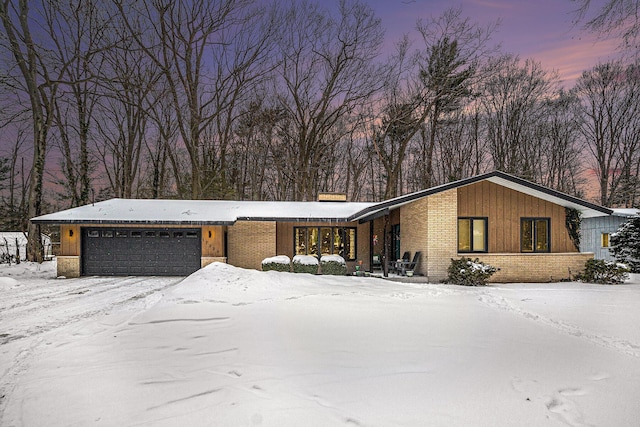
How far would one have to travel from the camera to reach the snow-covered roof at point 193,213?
14.5 meters

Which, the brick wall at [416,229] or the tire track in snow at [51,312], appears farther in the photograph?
the brick wall at [416,229]

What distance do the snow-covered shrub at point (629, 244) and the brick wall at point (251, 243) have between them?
15817mm

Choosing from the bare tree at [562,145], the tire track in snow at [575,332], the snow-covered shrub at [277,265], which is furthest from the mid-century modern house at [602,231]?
the snow-covered shrub at [277,265]

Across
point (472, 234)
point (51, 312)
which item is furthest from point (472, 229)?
point (51, 312)

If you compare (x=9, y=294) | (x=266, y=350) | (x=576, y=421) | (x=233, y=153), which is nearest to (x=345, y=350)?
(x=266, y=350)

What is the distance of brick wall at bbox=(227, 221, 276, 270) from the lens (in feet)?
51.4

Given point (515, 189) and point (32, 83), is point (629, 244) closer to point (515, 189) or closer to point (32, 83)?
point (515, 189)

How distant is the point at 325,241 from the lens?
54.7 ft

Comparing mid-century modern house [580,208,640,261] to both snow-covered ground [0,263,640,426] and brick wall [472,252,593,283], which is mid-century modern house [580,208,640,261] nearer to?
brick wall [472,252,593,283]

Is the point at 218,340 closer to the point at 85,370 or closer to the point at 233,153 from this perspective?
the point at 85,370

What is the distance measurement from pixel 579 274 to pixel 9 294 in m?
18.0

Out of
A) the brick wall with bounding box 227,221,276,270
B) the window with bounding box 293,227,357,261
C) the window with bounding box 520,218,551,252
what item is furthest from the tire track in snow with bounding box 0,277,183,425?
the window with bounding box 520,218,551,252

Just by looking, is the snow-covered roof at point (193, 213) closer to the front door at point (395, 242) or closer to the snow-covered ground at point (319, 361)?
the front door at point (395, 242)

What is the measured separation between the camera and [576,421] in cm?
307
